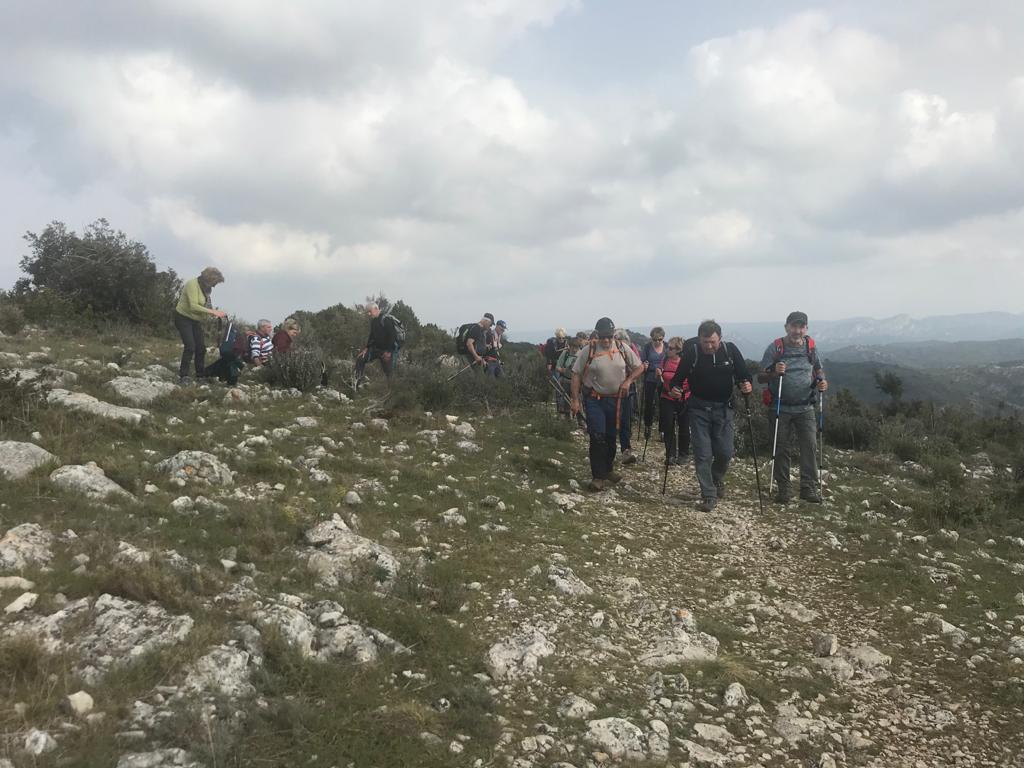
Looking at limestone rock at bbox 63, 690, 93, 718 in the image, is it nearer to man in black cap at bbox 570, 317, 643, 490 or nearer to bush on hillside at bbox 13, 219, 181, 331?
man in black cap at bbox 570, 317, 643, 490

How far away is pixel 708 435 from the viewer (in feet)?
24.9

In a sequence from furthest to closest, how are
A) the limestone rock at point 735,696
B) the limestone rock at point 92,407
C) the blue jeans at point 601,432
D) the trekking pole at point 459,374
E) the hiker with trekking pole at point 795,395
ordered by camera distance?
the trekking pole at point 459,374 < the blue jeans at point 601,432 < the hiker with trekking pole at point 795,395 < the limestone rock at point 92,407 < the limestone rock at point 735,696

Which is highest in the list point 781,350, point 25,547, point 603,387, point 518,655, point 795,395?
point 781,350

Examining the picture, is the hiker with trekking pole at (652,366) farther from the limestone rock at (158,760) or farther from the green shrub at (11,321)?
the green shrub at (11,321)

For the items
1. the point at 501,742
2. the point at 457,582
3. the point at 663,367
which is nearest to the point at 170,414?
the point at 457,582

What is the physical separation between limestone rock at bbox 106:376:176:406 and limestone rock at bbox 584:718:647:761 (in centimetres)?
730

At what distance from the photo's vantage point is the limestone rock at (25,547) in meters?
3.51

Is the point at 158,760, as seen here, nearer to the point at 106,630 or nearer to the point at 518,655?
the point at 106,630

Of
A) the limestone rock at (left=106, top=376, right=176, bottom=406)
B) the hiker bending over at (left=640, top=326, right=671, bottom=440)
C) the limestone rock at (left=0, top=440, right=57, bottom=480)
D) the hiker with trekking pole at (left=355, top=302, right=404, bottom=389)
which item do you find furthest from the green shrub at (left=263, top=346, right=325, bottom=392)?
the limestone rock at (left=0, top=440, right=57, bottom=480)

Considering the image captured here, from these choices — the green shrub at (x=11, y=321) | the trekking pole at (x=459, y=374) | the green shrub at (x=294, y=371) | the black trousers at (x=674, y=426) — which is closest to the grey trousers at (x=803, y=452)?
the black trousers at (x=674, y=426)

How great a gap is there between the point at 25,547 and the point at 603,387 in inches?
229

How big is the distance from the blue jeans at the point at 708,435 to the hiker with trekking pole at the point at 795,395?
26.5 inches

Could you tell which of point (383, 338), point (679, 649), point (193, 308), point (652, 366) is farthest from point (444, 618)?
point (383, 338)

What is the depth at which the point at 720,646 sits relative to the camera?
4156 mm
